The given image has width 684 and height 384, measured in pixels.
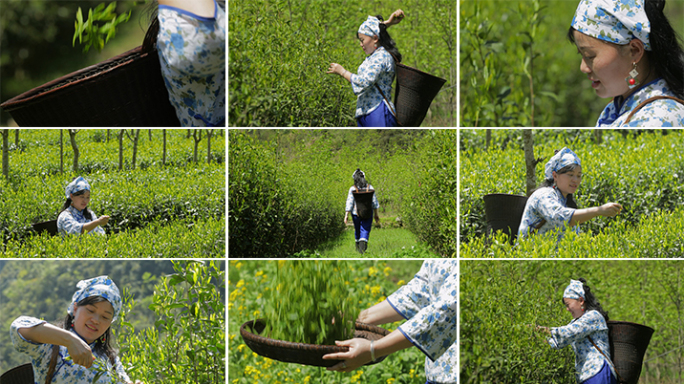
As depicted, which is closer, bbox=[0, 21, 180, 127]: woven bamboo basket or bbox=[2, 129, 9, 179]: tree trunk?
bbox=[0, 21, 180, 127]: woven bamboo basket

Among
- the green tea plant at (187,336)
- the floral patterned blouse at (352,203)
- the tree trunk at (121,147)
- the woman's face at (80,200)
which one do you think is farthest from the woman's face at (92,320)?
the floral patterned blouse at (352,203)

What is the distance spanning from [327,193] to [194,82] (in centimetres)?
128

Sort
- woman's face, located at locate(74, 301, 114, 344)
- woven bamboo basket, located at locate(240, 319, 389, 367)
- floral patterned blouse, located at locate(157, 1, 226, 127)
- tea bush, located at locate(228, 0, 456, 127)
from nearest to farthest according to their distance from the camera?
woven bamboo basket, located at locate(240, 319, 389, 367), floral patterned blouse, located at locate(157, 1, 226, 127), woman's face, located at locate(74, 301, 114, 344), tea bush, located at locate(228, 0, 456, 127)

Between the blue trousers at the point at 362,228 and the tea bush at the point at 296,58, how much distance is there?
0.69 metres

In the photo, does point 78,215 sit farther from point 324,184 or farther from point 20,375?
point 324,184

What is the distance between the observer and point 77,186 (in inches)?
115

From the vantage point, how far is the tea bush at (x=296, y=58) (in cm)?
315

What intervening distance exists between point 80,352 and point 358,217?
1835 millimetres

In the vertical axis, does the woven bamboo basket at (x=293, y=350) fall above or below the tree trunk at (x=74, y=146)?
below

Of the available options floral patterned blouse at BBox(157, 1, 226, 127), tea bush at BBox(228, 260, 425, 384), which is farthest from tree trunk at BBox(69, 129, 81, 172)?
tea bush at BBox(228, 260, 425, 384)

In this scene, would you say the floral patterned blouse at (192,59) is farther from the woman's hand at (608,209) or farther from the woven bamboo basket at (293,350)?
the woman's hand at (608,209)

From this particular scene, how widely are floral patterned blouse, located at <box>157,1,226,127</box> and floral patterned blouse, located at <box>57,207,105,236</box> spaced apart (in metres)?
0.89

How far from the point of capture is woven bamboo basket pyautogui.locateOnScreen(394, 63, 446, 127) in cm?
313

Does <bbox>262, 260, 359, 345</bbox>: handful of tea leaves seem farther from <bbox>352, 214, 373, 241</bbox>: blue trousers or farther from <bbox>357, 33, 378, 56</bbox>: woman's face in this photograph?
<bbox>357, 33, 378, 56</bbox>: woman's face
